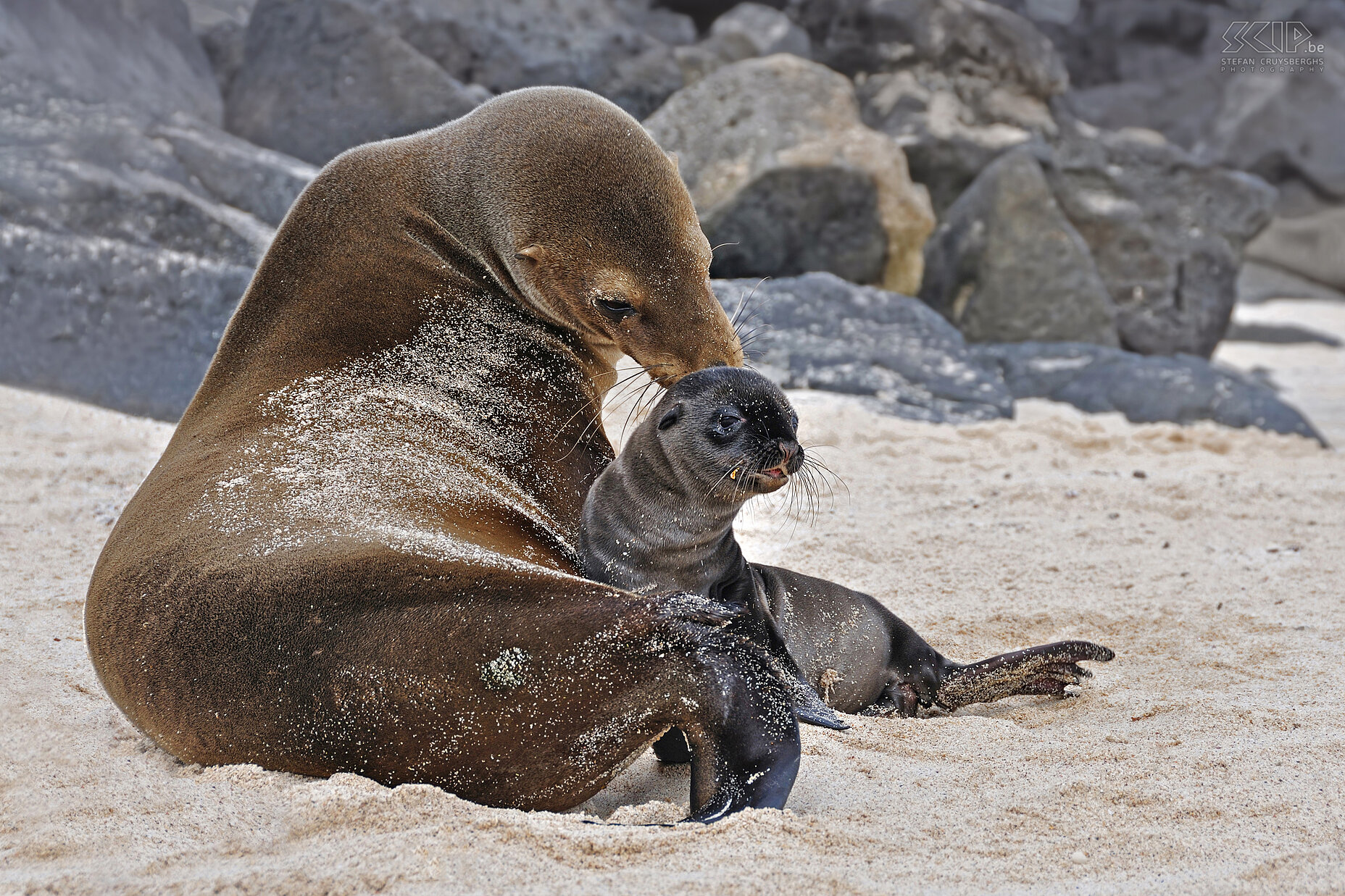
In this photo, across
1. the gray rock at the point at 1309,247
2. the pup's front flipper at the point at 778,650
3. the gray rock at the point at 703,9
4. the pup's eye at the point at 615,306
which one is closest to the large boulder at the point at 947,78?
the gray rock at the point at 703,9

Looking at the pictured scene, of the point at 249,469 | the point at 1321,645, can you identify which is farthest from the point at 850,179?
the point at 249,469

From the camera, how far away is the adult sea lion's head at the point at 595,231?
2.92m

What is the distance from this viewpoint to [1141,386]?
8.32m

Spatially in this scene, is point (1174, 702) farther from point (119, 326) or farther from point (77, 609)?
point (119, 326)

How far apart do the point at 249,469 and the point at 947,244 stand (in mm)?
9464

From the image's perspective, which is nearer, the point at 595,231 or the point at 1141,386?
the point at 595,231

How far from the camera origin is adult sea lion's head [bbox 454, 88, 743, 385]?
2918 millimetres

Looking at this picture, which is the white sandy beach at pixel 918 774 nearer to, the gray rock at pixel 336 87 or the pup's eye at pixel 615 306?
the pup's eye at pixel 615 306

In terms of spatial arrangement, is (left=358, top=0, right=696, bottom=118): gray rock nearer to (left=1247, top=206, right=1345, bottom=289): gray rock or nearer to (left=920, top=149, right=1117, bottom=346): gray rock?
(left=920, top=149, right=1117, bottom=346): gray rock

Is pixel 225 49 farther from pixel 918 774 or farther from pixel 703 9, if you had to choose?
pixel 918 774

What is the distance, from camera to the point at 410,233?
117 inches

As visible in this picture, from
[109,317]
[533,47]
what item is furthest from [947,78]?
[109,317]

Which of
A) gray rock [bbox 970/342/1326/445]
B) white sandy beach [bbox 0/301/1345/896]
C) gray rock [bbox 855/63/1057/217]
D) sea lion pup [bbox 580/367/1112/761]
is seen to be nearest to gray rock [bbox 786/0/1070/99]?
gray rock [bbox 855/63/1057/217]

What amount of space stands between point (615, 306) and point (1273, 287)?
19.7 metres
